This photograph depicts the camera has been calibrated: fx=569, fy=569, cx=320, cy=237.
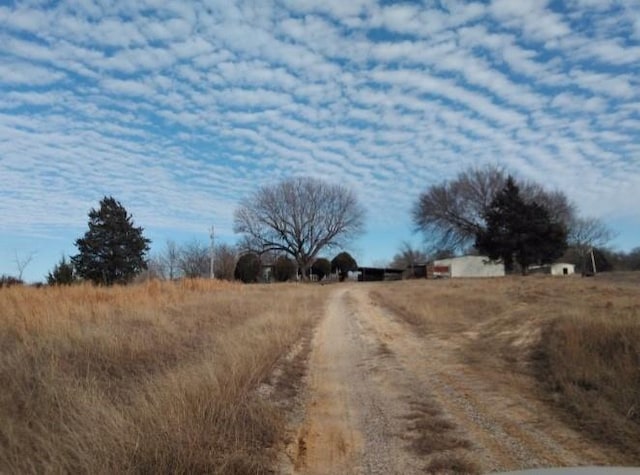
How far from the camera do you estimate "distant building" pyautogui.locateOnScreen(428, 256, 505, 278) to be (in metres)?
82.2

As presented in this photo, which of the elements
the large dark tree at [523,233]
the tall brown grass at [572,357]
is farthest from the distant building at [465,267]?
the tall brown grass at [572,357]

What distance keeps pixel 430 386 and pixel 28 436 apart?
6.28 metres


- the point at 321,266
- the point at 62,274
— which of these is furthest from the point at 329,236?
the point at 62,274

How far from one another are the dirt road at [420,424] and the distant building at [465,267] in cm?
7136

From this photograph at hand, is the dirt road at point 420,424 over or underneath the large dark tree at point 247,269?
underneath

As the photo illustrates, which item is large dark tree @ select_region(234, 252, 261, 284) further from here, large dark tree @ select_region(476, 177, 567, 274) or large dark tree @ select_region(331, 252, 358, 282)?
large dark tree @ select_region(476, 177, 567, 274)

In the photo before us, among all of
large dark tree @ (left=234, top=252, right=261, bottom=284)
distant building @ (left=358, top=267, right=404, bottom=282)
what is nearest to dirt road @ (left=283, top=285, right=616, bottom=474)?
large dark tree @ (left=234, top=252, right=261, bottom=284)

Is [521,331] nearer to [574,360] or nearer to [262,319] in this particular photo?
[574,360]

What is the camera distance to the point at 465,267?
84125 millimetres

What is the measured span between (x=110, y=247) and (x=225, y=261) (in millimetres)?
37615

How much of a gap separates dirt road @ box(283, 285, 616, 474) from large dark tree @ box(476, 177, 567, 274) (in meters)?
51.8

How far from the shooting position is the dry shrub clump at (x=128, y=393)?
532cm

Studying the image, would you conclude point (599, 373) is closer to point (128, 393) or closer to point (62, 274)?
point (128, 393)

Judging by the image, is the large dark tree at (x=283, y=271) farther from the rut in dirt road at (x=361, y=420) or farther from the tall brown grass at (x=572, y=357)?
the rut in dirt road at (x=361, y=420)
